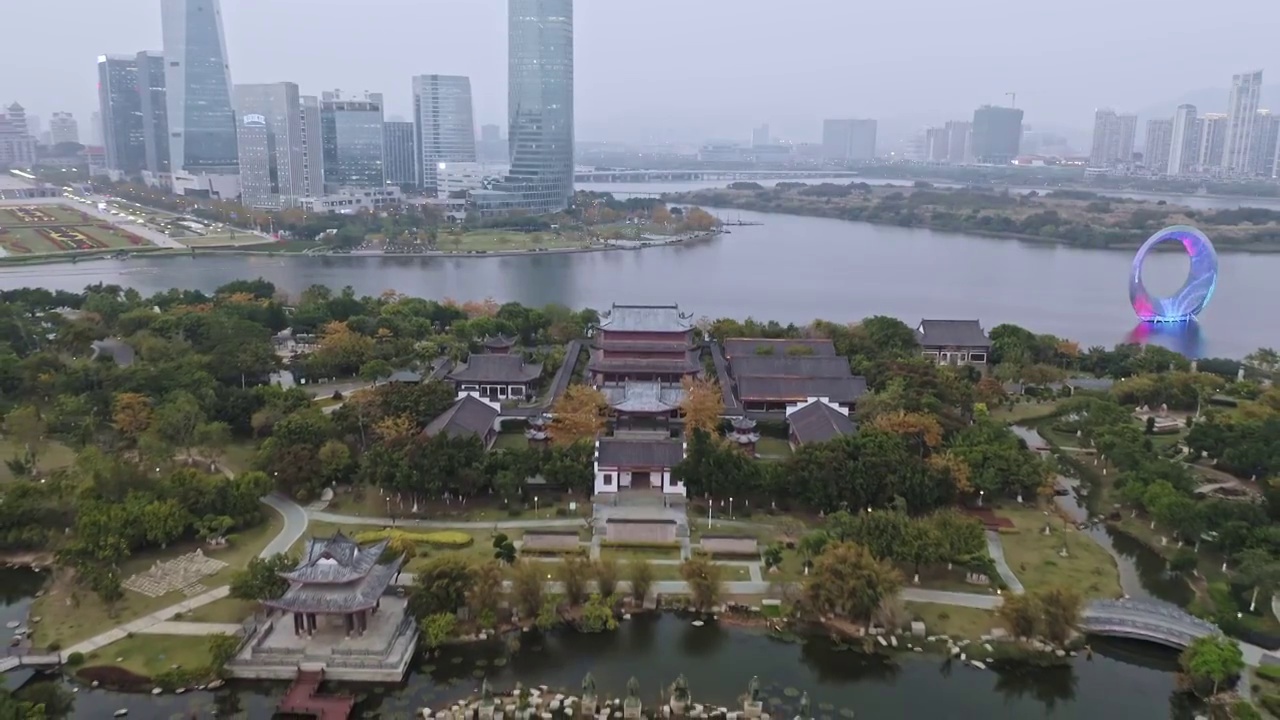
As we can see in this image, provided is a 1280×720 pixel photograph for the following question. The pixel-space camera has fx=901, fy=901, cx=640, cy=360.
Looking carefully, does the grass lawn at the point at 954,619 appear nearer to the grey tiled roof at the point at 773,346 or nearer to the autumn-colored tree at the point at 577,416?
the autumn-colored tree at the point at 577,416

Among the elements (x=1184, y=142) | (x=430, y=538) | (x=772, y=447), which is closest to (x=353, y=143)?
(x=772, y=447)

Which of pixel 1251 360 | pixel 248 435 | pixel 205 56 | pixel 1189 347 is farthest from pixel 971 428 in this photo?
pixel 205 56

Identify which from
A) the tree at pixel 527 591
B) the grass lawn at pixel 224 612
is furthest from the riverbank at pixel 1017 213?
the grass lawn at pixel 224 612

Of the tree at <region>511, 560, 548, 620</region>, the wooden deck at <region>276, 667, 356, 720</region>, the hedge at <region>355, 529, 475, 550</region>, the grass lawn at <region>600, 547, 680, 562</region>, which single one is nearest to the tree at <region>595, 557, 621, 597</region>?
the tree at <region>511, 560, 548, 620</region>

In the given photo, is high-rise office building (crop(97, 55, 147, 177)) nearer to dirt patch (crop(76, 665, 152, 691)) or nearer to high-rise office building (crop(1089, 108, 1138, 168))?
dirt patch (crop(76, 665, 152, 691))

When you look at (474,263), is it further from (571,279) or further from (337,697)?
(337,697)

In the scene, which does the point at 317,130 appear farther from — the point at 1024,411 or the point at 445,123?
the point at 1024,411
